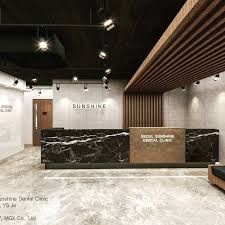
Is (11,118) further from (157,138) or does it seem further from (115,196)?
(115,196)

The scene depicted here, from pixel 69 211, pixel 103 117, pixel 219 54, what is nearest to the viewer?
pixel 69 211

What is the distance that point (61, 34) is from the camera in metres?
4.71

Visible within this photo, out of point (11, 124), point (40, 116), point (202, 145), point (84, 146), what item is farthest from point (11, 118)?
point (202, 145)

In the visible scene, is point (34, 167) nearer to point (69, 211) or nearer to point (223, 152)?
point (69, 211)

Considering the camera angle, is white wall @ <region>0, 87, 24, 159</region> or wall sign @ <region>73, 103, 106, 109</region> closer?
white wall @ <region>0, 87, 24, 159</region>

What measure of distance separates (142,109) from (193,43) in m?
7.33

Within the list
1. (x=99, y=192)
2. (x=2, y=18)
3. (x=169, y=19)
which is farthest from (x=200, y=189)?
(x=2, y=18)

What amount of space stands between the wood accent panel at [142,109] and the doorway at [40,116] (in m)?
4.78

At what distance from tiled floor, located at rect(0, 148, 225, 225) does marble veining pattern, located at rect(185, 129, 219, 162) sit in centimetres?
52

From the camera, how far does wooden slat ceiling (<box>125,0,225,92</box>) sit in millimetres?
2457

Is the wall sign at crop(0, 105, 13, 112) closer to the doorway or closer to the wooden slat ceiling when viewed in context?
the doorway

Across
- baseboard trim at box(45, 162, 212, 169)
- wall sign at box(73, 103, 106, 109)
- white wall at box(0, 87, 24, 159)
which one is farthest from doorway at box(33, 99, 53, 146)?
baseboard trim at box(45, 162, 212, 169)

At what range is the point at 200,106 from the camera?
8773 millimetres

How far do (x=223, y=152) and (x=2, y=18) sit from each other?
23.2 ft
